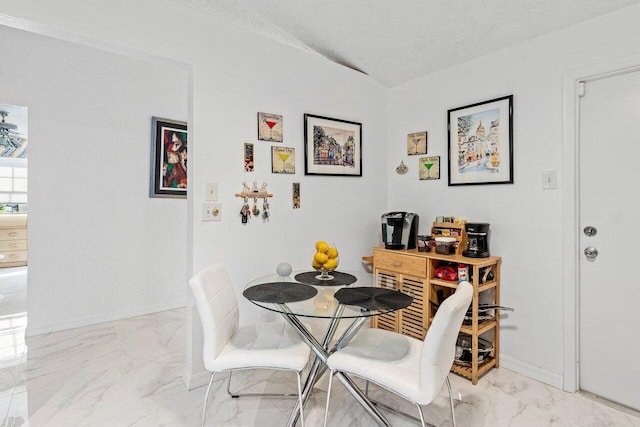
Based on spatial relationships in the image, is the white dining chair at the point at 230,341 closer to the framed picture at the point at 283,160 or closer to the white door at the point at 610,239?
the framed picture at the point at 283,160

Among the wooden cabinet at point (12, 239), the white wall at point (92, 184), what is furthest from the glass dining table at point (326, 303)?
the wooden cabinet at point (12, 239)

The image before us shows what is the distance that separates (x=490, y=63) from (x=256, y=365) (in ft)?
8.35

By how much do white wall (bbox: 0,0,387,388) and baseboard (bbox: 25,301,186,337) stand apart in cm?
174

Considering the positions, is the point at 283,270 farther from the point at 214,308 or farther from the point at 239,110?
the point at 239,110

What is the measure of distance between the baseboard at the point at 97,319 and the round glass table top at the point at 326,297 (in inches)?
88.3

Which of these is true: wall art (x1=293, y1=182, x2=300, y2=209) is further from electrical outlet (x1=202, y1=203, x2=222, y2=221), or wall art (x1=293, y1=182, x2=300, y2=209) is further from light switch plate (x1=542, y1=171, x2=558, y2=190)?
light switch plate (x1=542, y1=171, x2=558, y2=190)

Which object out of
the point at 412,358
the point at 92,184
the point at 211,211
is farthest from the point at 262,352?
the point at 92,184

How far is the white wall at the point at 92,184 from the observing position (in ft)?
10.0

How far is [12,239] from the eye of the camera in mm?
5914

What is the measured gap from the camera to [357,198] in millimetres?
3074

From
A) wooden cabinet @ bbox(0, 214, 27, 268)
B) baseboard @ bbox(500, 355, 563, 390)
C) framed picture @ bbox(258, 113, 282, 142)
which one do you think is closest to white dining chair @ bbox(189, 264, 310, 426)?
framed picture @ bbox(258, 113, 282, 142)

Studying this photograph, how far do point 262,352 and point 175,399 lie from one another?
784 millimetres

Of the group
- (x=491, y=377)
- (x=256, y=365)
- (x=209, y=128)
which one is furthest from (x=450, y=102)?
(x=256, y=365)

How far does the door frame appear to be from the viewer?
2.17 meters
